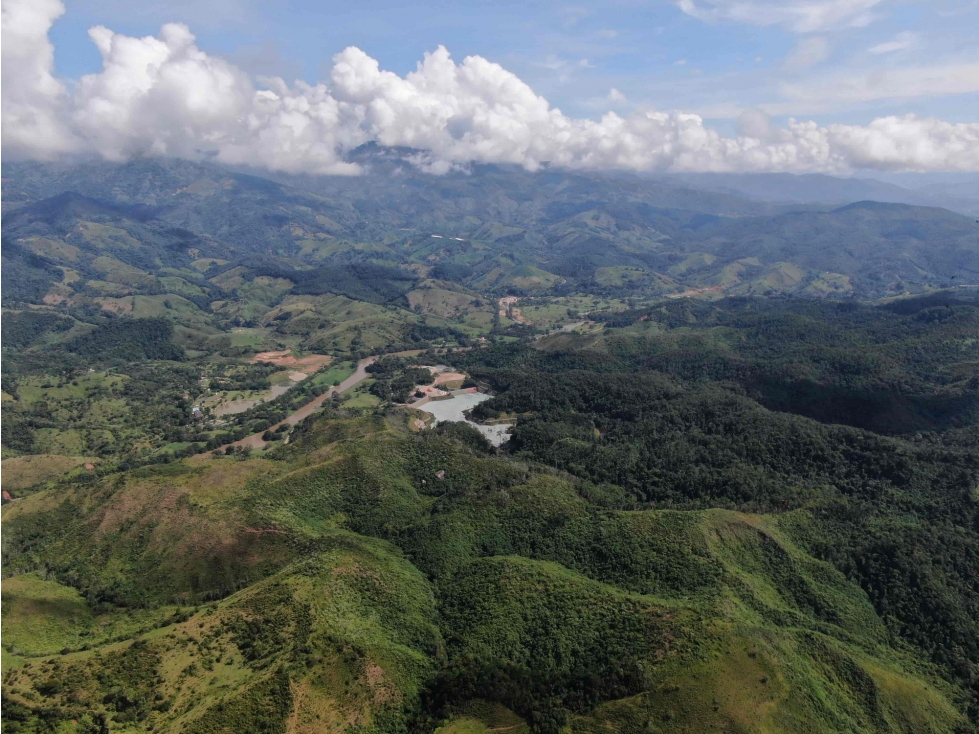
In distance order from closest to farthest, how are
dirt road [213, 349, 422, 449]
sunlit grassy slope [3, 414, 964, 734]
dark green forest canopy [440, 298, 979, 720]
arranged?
sunlit grassy slope [3, 414, 964, 734] → dark green forest canopy [440, 298, 979, 720] → dirt road [213, 349, 422, 449]

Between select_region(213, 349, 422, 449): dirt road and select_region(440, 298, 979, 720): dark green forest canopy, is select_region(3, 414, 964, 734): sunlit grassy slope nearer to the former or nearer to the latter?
select_region(440, 298, 979, 720): dark green forest canopy

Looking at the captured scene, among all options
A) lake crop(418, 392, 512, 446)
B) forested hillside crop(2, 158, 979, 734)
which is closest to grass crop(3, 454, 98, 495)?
forested hillside crop(2, 158, 979, 734)

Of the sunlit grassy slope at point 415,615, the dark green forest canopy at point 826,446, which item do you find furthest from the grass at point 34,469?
the dark green forest canopy at point 826,446

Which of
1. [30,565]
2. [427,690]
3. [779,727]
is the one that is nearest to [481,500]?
[427,690]

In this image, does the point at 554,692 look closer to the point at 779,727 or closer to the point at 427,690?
the point at 427,690

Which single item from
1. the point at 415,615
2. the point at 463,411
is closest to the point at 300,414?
the point at 463,411

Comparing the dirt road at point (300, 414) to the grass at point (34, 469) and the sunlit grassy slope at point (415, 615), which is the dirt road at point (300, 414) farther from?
the sunlit grassy slope at point (415, 615)

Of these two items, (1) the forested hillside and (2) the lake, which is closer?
(1) the forested hillside

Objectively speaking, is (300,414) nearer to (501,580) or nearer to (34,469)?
(34,469)

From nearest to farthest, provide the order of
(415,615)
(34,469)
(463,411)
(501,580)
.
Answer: (415,615)
(501,580)
(34,469)
(463,411)

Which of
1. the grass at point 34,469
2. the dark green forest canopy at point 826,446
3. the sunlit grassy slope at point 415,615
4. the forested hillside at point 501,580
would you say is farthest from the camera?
the grass at point 34,469

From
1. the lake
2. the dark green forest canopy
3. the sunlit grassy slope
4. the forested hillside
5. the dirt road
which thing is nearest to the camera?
the sunlit grassy slope
